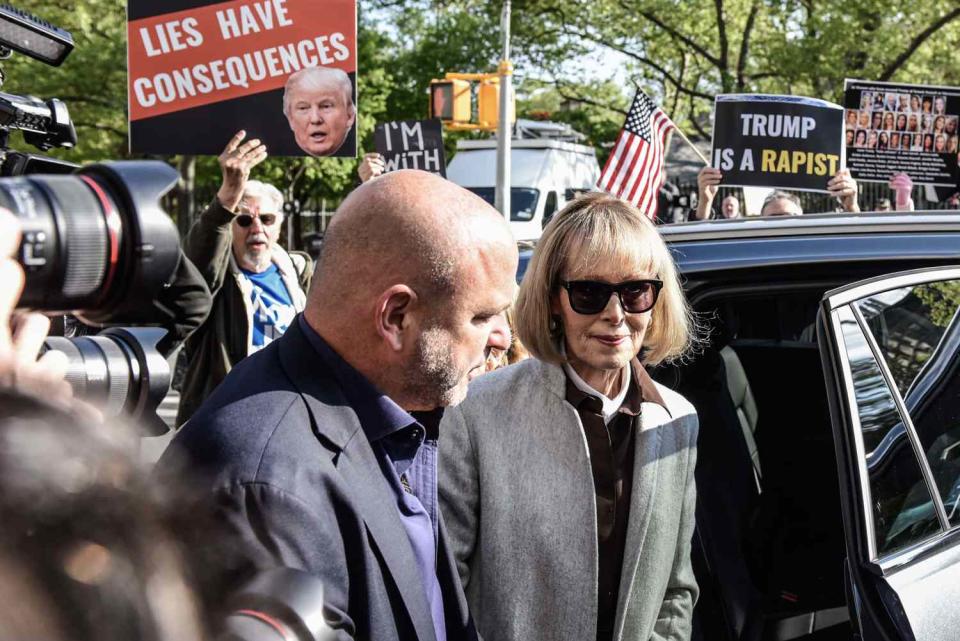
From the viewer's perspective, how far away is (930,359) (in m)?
2.70

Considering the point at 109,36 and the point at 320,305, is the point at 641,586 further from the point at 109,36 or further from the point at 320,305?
the point at 109,36

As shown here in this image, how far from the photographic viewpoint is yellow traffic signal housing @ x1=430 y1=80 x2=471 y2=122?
47.6 ft

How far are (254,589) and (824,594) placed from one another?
2.85 metres

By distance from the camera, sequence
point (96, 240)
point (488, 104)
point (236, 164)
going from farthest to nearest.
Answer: point (488, 104) < point (236, 164) < point (96, 240)

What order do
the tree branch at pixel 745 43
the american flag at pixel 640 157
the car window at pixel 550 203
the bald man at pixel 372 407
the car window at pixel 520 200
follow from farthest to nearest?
the tree branch at pixel 745 43 < the car window at pixel 550 203 < the car window at pixel 520 200 < the american flag at pixel 640 157 < the bald man at pixel 372 407

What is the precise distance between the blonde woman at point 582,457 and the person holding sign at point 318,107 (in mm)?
2380

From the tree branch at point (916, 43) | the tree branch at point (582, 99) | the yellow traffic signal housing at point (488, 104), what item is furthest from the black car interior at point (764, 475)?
the tree branch at point (582, 99)

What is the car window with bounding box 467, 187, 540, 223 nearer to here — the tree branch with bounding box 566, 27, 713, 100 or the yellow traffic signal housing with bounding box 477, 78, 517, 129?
the tree branch with bounding box 566, 27, 713, 100

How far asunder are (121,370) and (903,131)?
8107mm

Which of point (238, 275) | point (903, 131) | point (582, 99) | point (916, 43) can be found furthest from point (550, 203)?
point (238, 275)

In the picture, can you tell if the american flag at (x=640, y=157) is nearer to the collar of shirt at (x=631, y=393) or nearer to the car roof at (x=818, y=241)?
the car roof at (x=818, y=241)

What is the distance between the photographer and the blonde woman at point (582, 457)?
2574mm

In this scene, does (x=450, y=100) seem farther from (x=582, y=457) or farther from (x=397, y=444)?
(x=397, y=444)

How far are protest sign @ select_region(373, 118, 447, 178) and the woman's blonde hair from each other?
7448 mm
